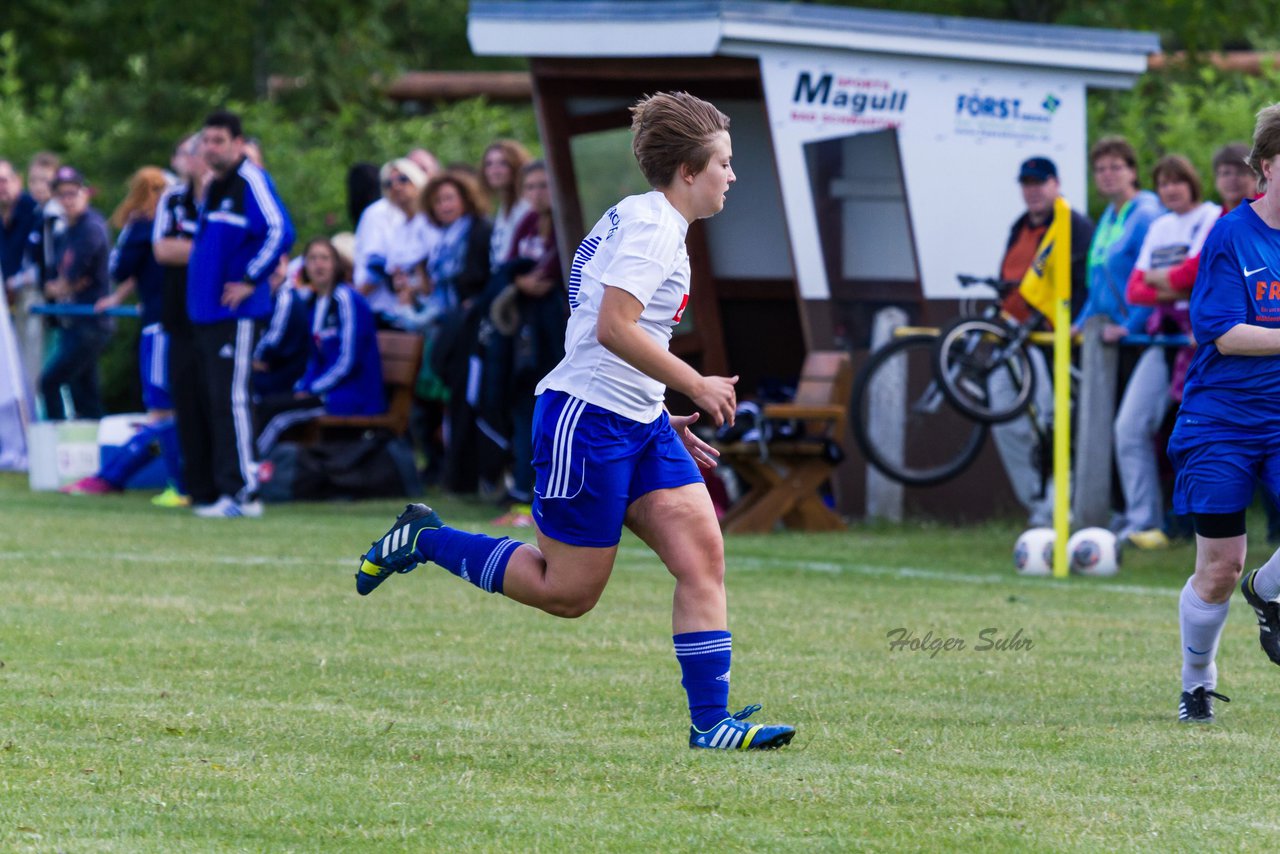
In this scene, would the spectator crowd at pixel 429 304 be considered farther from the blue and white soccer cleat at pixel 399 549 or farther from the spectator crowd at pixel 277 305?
the blue and white soccer cleat at pixel 399 549

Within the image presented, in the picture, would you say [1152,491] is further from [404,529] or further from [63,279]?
[63,279]

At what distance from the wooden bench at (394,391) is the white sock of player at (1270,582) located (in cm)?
947

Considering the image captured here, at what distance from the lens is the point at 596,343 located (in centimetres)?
544

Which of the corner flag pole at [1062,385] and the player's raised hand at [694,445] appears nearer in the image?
the player's raised hand at [694,445]

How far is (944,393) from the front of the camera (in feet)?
37.8

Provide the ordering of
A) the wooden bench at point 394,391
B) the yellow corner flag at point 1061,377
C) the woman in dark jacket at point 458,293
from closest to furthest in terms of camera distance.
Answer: the yellow corner flag at point 1061,377
the woman in dark jacket at point 458,293
the wooden bench at point 394,391

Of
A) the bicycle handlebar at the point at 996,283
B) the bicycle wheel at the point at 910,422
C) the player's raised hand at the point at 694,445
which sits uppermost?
the player's raised hand at the point at 694,445

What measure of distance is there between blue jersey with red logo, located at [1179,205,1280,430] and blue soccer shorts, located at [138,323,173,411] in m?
9.68

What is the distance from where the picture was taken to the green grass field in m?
4.52

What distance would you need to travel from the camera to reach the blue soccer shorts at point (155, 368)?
14594mm

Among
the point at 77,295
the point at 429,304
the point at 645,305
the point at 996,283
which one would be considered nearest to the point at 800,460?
the point at 996,283

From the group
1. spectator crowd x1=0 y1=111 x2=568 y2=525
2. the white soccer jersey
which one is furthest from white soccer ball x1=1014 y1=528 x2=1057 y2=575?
the white soccer jersey

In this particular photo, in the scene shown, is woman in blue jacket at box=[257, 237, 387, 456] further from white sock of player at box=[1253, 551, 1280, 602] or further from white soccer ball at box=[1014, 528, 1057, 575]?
white sock of player at box=[1253, 551, 1280, 602]

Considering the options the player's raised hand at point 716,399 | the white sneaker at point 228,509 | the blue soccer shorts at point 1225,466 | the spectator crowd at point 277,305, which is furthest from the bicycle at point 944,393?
the player's raised hand at point 716,399
